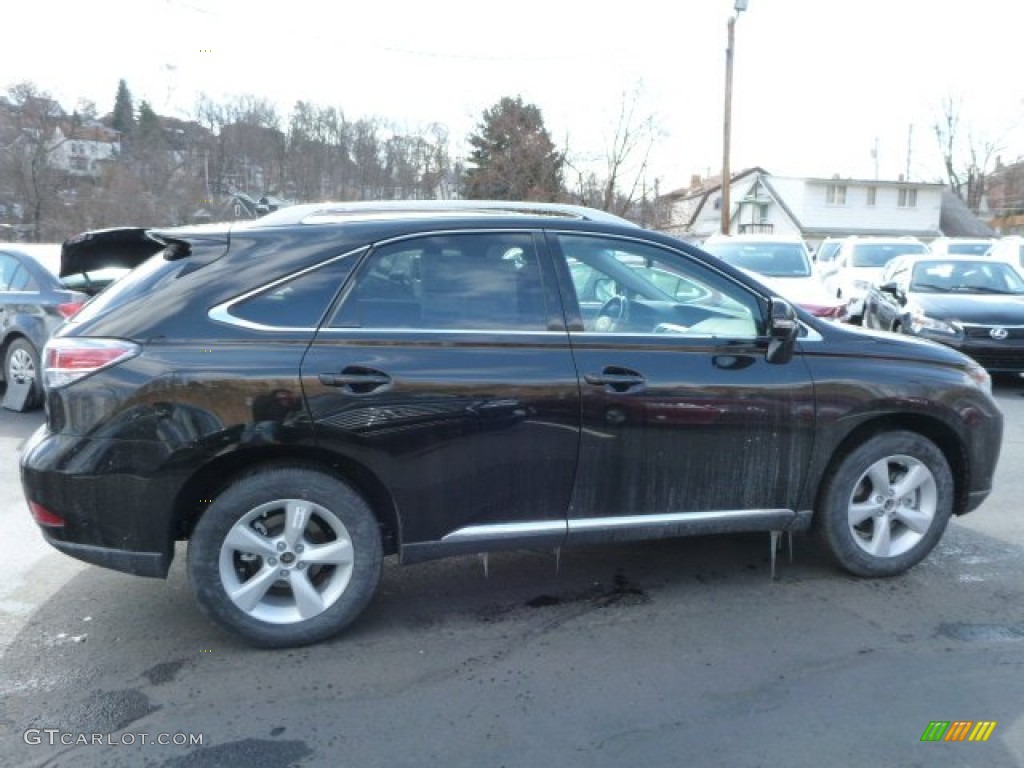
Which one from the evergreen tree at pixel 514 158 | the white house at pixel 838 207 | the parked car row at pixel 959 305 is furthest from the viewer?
the white house at pixel 838 207

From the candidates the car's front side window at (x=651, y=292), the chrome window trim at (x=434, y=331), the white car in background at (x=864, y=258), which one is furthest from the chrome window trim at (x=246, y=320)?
the white car in background at (x=864, y=258)

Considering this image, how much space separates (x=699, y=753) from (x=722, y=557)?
1805 millimetres

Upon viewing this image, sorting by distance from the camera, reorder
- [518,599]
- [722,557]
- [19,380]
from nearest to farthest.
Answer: [518,599] → [722,557] → [19,380]

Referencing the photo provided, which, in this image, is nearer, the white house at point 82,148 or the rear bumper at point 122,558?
the rear bumper at point 122,558

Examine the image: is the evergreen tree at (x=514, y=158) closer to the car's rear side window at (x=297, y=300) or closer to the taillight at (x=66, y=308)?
the taillight at (x=66, y=308)

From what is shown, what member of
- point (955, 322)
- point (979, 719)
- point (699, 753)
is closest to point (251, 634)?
point (699, 753)

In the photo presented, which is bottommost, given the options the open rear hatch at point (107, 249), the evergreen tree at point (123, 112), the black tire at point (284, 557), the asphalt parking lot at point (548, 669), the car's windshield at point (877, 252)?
the asphalt parking lot at point (548, 669)

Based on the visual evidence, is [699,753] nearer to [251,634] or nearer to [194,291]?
[251,634]

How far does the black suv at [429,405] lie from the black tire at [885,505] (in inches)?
0.7

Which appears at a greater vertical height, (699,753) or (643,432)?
(643,432)

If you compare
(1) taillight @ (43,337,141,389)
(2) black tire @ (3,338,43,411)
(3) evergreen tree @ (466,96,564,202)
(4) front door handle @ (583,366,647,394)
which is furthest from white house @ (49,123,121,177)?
(4) front door handle @ (583,366,647,394)

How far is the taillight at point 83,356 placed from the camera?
3246mm

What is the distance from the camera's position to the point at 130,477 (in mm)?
3236

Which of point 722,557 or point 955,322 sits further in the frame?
point 955,322
